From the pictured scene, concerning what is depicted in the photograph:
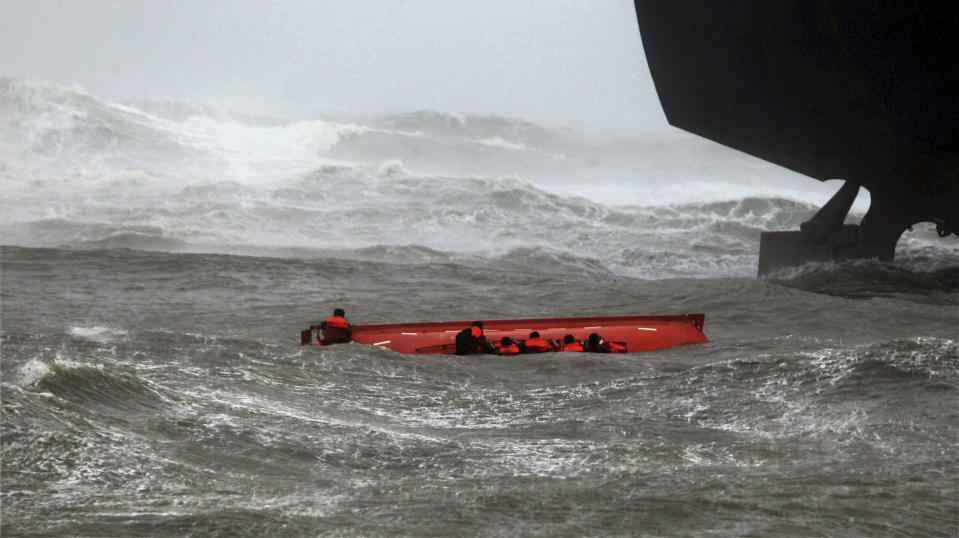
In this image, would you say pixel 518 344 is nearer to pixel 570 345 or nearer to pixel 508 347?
pixel 508 347

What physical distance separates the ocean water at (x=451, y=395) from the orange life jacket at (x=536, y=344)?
419mm

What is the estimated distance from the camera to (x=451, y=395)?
866 centimetres

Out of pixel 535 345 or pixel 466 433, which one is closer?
pixel 466 433

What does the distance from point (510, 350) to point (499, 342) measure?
16.6 inches

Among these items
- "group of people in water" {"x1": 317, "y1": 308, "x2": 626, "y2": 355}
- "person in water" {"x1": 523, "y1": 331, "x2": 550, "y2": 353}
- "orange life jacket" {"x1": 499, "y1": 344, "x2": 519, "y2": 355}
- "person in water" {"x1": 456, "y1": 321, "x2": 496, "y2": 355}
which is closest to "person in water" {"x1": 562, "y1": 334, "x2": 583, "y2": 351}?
"group of people in water" {"x1": 317, "y1": 308, "x2": 626, "y2": 355}

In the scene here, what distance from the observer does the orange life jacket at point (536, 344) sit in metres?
10.5

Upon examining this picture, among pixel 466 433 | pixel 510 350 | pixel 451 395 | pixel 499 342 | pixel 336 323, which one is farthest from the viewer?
pixel 499 342

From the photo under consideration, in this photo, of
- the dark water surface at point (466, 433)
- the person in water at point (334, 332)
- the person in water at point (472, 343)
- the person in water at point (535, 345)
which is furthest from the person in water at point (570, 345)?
the person in water at point (334, 332)

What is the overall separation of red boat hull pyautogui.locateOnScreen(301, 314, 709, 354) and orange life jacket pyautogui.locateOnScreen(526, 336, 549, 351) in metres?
0.27

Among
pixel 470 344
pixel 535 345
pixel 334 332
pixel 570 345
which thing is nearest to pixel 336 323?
pixel 334 332

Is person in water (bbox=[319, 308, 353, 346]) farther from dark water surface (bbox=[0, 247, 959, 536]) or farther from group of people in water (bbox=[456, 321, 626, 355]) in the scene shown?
group of people in water (bbox=[456, 321, 626, 355])

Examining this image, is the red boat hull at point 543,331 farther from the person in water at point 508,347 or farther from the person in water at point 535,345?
the person in water at point 508,347

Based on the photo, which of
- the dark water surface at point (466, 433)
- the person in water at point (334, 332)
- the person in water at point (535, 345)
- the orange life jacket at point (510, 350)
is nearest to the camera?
the dark water surface at point (466, 433)

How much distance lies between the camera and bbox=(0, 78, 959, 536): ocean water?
16.4ft
